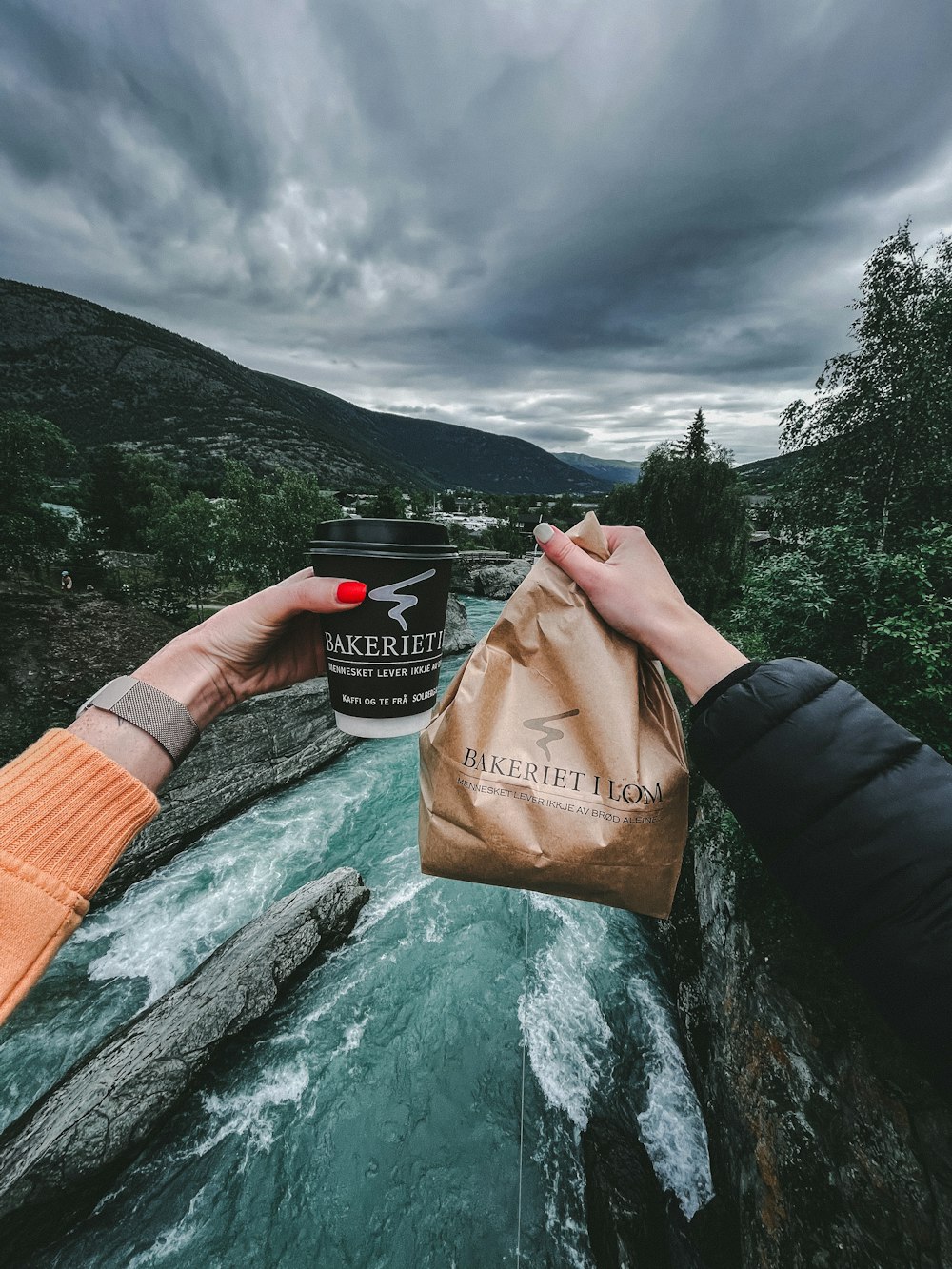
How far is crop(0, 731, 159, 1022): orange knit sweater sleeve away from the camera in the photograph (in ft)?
3.20

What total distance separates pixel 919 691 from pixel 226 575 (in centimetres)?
2366

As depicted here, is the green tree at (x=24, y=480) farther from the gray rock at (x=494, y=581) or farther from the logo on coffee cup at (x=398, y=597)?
the gray rock at (x=494, y=581)

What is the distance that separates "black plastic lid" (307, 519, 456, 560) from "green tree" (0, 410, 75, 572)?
1819 cm

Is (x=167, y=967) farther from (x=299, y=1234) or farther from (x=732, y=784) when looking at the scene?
(x=732, y=784)

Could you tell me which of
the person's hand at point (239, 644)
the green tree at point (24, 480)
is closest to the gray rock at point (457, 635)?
the green tree at point (24, 480)

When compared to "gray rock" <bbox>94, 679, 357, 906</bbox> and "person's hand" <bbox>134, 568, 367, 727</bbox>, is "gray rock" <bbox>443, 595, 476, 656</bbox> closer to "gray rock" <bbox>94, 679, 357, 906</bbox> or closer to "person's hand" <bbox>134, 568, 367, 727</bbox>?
"gray rock" <bbox>94, 679, 357, 906</bbox>

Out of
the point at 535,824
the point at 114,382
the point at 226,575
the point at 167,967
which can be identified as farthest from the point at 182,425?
the point at 535,824

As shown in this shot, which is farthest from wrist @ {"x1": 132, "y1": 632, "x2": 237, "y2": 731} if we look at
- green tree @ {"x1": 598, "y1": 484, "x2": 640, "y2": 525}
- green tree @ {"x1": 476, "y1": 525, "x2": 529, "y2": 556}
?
green tree @ {"x1": 476, "y1": 525, "x2": 529, "y2": 556}

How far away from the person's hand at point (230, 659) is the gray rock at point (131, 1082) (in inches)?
241

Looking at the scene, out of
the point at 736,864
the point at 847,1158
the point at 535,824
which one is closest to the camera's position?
the point at 535,824

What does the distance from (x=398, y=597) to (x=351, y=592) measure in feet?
0.43

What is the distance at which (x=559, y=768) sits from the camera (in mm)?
1280

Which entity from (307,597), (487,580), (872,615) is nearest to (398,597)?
(307,597)

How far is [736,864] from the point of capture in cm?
634
